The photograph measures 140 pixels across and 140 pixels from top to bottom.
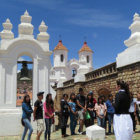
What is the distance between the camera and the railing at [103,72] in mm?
12750

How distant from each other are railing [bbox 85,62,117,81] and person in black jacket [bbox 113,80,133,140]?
8.52 metres

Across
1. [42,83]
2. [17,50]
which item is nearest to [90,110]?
[42,83]

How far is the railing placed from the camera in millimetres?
12750

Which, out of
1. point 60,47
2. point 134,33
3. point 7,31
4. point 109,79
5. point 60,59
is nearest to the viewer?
point 7,31

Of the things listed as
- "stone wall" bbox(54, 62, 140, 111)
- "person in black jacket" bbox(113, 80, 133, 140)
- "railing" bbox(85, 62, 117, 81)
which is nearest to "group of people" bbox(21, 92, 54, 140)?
"person in black jacket" bbox(113, 80, 133, 140)

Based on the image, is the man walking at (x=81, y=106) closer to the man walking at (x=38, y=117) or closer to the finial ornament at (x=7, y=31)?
the man walking at (x=38, y=117)

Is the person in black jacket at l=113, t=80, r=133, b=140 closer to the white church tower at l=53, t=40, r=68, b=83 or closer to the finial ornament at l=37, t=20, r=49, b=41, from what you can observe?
the finial ornament at l=37, t=20, r=49, b=41

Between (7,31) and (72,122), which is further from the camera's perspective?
(7,31)

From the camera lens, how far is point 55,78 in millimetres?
38844

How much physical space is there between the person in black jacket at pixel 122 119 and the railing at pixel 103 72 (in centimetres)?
852

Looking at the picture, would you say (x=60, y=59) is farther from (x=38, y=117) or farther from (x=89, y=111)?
(x=38, y=117)

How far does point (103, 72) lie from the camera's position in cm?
1425

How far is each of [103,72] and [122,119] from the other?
10399mm

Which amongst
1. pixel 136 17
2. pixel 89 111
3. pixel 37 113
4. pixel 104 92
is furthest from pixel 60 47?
pixel 37 113
